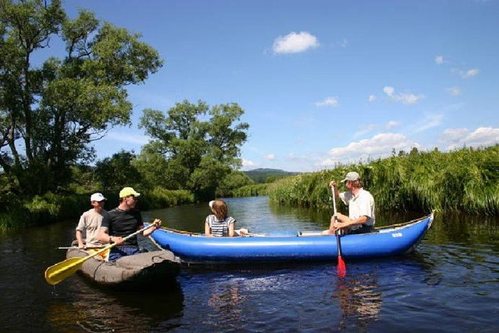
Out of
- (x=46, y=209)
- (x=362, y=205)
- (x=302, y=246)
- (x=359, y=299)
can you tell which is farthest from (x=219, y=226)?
(x=46, y=209)

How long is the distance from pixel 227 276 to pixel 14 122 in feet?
64.0

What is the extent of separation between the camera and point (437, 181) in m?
13.4

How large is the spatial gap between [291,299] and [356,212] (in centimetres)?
290

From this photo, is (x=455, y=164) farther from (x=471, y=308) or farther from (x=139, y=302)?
(x=139, y=302)

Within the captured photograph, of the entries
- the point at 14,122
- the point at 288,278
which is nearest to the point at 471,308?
the point at 288,278

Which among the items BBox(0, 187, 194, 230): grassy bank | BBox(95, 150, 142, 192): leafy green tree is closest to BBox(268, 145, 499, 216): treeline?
BBox(0, 187, 194, 230): grassy bank

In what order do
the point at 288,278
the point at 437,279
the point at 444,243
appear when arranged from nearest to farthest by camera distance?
the point at 437,279 → the point at 288,278 → the point at 444,243

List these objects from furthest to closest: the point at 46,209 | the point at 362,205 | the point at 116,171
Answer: the point at 116,171, the point at 46,209, the point at 362,205

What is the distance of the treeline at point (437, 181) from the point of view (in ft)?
41.3

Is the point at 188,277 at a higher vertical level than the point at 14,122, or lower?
lower

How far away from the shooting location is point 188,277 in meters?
8.18

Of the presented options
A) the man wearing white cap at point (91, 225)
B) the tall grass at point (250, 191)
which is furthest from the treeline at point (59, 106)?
the tall grass at point (250, 191)

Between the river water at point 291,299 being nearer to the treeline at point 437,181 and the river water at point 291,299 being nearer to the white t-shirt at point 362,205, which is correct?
the white t-shirt at point 362,205

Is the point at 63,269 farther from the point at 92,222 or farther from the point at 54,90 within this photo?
the point at 54,90
